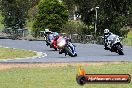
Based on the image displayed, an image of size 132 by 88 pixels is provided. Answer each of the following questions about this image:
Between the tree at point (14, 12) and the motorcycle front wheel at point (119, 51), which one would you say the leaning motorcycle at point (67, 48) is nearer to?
the motorcycle front wheel at point (119, 51)

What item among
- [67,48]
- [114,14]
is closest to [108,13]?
[114,14]

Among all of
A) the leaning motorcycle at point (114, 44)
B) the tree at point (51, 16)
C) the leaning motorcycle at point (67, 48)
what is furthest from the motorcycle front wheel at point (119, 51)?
the tree at point (51, 16)

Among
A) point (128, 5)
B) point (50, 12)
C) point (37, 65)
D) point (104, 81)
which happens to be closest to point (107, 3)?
point (128, 5)

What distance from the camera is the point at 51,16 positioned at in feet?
176

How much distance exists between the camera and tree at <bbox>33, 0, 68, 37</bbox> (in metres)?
53.7

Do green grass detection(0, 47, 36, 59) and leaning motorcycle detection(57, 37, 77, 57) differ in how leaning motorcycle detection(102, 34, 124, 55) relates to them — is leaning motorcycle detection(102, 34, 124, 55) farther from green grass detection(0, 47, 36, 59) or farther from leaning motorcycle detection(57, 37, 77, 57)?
green grass detection(0, 47, 36, 59)

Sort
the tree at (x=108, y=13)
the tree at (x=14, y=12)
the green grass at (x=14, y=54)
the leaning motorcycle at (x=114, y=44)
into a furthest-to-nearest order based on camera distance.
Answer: the tree at (x=14, y=12), the tree at (x=108, y=13), the leaning motorcycle at (x=114, y=44), the green grass at (x=14, y=54)

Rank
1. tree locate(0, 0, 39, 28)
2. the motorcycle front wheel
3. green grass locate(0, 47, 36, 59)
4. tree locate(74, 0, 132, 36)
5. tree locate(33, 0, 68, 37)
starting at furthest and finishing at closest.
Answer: tree locate(0, 0, 39, 28)
tree locate(33, 0, 68, 37)
tree locate(74, 0, 132, 36)
the motorcycle front wheel
green grass locate(0, 47, 36, 59)

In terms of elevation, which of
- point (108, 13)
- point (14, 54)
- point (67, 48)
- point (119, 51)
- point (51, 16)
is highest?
point (108, 13)

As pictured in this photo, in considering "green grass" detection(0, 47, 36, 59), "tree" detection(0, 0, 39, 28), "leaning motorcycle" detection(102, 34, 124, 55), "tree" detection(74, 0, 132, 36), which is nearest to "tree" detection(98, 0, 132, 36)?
"tree" detection(74, 0, 132, 36)

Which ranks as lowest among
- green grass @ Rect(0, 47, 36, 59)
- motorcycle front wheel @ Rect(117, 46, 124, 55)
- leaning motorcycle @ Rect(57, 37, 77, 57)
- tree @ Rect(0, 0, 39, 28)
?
green grass @ Rect(0, 47, 36, 59)

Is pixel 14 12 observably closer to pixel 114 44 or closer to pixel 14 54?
pixel 14 54

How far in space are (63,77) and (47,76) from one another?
2.09ft

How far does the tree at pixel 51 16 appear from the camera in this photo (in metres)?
53.7
